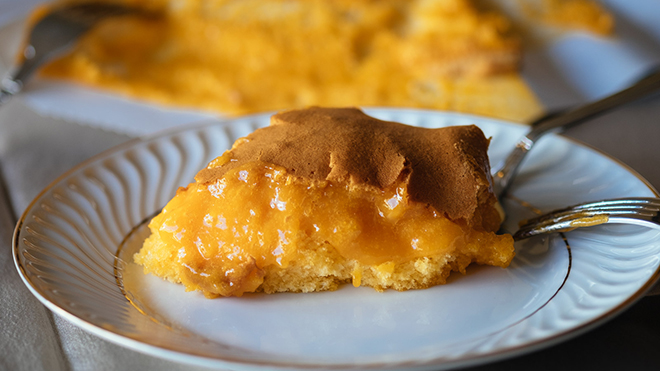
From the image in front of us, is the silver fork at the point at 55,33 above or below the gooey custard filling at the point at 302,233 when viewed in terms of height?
below

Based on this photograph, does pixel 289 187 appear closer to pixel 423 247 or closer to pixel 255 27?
pixel 423 247

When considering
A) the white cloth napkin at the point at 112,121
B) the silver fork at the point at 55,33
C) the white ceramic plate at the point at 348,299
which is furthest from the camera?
the silver fork at the point at 55,33

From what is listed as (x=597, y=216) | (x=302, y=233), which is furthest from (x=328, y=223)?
(x=597, y=216)

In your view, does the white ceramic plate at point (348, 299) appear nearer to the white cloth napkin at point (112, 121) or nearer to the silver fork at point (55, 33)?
the white cloth napkin at point (112, 121)

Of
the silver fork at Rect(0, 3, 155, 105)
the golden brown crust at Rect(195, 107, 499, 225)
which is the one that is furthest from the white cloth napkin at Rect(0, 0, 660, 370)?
the golden brown crust at Rect(195, 107, 499, 225)

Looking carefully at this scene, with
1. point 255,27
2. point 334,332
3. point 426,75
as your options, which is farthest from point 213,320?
point 255,27

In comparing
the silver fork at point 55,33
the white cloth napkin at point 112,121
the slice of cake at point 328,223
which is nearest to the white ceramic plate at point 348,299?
the slice of cake at point 328,223

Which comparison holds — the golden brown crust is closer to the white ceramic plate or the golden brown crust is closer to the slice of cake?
the slice of cake
